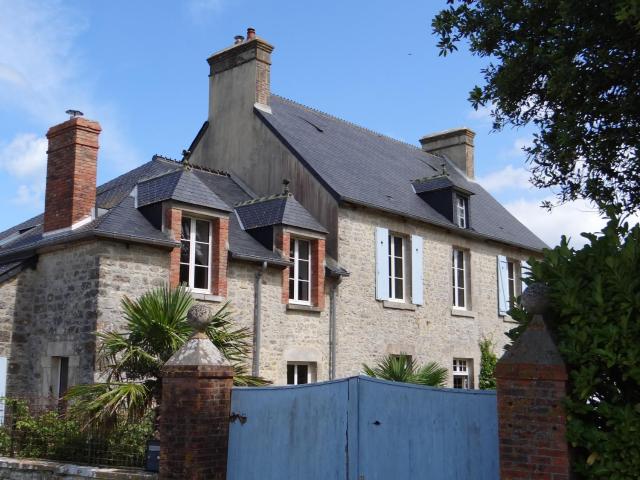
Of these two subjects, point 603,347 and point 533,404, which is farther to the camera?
point 533,404

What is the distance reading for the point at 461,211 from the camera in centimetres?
1942

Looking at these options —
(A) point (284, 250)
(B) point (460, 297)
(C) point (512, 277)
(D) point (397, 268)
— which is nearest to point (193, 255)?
(A) point (284, 250)

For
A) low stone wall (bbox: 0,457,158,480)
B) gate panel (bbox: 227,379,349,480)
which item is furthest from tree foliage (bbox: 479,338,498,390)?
gate panel (bbox: 227,379,349,480)

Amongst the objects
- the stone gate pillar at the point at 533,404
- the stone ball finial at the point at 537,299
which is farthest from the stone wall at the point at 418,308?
the stone ball finial at the point at 537,299

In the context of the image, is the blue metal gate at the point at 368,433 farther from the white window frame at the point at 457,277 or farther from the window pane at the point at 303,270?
the white window frame at the point at 457,277

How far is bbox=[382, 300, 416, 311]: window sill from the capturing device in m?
16.7

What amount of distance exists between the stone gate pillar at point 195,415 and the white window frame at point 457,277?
492 inches

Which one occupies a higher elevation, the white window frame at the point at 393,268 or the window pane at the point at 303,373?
the white window frame at the point at 393,268

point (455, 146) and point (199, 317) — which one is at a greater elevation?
point (455, 146)

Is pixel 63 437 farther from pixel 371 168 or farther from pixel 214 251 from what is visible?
pixel 371 168

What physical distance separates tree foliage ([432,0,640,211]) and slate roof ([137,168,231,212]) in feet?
20.1

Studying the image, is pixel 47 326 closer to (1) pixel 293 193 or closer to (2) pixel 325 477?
(1) pixel 293 193

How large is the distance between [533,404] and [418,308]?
12.8m

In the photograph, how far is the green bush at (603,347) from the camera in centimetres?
434
